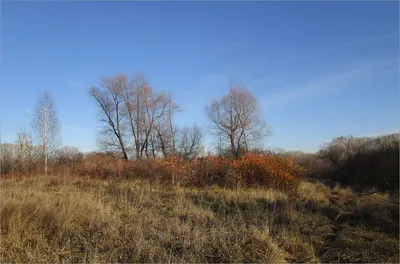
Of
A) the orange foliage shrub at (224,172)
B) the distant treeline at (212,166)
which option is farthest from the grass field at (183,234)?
the orange foliage shrub at (224,172)

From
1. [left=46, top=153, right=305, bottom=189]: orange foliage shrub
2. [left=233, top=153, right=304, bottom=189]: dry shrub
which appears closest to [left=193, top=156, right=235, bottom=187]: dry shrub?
[left=46, top=153, right=305, bottom=189]: orange foliage shrub

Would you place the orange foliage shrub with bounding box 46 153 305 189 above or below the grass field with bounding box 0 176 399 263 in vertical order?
above

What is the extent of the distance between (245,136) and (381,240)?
3093 cm

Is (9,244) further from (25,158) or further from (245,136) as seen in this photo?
(245,136)

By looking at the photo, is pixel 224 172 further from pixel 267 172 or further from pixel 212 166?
pixel 267 172

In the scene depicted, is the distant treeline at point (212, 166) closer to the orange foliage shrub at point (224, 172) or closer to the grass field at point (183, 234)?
the orange foliage shrub at point (224, 172)

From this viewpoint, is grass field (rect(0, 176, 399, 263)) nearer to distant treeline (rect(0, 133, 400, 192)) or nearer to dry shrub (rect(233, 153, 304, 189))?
distant treeline (rect(0, 133, 400, 192))

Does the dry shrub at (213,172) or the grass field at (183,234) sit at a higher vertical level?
the dry shrub at (213,172)

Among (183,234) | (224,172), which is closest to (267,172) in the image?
(224,172)

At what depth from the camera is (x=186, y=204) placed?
25.6ft

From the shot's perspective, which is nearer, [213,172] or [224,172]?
[224,172]

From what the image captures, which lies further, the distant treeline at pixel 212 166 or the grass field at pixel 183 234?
the distant treeline at pixel 212 166

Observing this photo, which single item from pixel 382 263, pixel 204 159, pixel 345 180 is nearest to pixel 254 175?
pixel 204 159

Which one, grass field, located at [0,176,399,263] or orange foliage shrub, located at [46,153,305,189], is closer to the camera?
grass field, located at [0,176,399,263]
